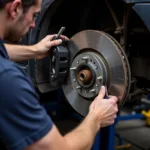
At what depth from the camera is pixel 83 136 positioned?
936mm

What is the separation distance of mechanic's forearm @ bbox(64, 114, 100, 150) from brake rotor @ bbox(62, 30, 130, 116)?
1.09 feet

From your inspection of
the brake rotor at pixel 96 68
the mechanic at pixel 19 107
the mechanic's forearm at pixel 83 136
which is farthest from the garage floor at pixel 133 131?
the mechanic at pixel 19 107

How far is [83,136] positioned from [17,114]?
0.27 m

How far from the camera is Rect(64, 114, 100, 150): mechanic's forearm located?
90 cm

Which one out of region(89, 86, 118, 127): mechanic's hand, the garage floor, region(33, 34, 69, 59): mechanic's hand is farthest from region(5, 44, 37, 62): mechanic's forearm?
the garage floor

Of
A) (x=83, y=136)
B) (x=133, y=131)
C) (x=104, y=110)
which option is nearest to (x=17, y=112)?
(x=83, y=136)

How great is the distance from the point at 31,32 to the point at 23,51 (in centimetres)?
23

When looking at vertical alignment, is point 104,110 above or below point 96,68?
below

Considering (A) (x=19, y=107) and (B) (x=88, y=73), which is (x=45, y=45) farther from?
(A) (x=19, y=107)

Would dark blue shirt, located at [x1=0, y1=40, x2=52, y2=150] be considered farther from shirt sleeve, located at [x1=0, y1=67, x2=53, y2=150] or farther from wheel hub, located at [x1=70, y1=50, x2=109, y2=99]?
wheel hub, located at [x1=70, y1=50, x2=109, y2=99]

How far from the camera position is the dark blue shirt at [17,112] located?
744mm

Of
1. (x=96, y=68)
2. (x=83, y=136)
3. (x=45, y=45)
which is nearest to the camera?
(x=83, y=136)

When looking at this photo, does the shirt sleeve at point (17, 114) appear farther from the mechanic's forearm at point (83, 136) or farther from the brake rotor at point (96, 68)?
the brake rotor at point (96, 68)

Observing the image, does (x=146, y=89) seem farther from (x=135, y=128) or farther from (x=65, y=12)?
(x=135, y=128)
